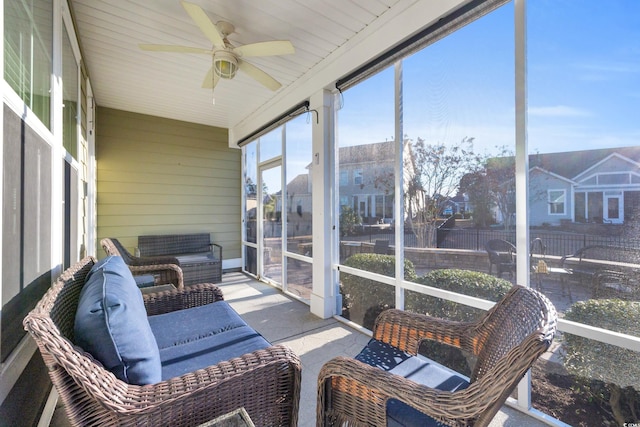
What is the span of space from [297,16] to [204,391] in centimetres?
270

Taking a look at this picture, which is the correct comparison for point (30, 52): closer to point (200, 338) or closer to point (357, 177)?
point (200, 338)

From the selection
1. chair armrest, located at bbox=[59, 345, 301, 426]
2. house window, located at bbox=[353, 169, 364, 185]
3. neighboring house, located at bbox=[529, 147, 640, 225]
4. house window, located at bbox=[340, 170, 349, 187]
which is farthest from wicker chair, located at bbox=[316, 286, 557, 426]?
house window, located at bbox=[340, 170, 349, 187]

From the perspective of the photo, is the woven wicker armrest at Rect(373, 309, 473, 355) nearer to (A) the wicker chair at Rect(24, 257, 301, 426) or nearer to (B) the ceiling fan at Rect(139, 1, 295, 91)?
(A) the wicker chair at Rect(24, 257, 301, 426)

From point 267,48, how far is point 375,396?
7.99ft

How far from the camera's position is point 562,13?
1607mm

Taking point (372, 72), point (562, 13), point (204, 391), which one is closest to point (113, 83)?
point (372, 72)

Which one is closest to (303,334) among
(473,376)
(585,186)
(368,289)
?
(368,289)

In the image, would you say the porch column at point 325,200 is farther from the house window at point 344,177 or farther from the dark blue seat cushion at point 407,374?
the dark blue seat cushion at point 407,374

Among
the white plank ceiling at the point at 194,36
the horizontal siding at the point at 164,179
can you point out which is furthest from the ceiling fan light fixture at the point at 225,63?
the horizontal siding at the point at 164,179

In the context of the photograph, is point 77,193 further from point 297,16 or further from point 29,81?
point 297,16

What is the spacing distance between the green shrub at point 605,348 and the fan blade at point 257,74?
2.85 meters

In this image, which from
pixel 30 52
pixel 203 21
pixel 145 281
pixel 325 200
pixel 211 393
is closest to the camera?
pixel 211 393

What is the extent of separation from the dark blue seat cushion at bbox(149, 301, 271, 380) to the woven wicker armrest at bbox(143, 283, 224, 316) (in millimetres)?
108

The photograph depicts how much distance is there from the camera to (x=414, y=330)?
1522 mm
